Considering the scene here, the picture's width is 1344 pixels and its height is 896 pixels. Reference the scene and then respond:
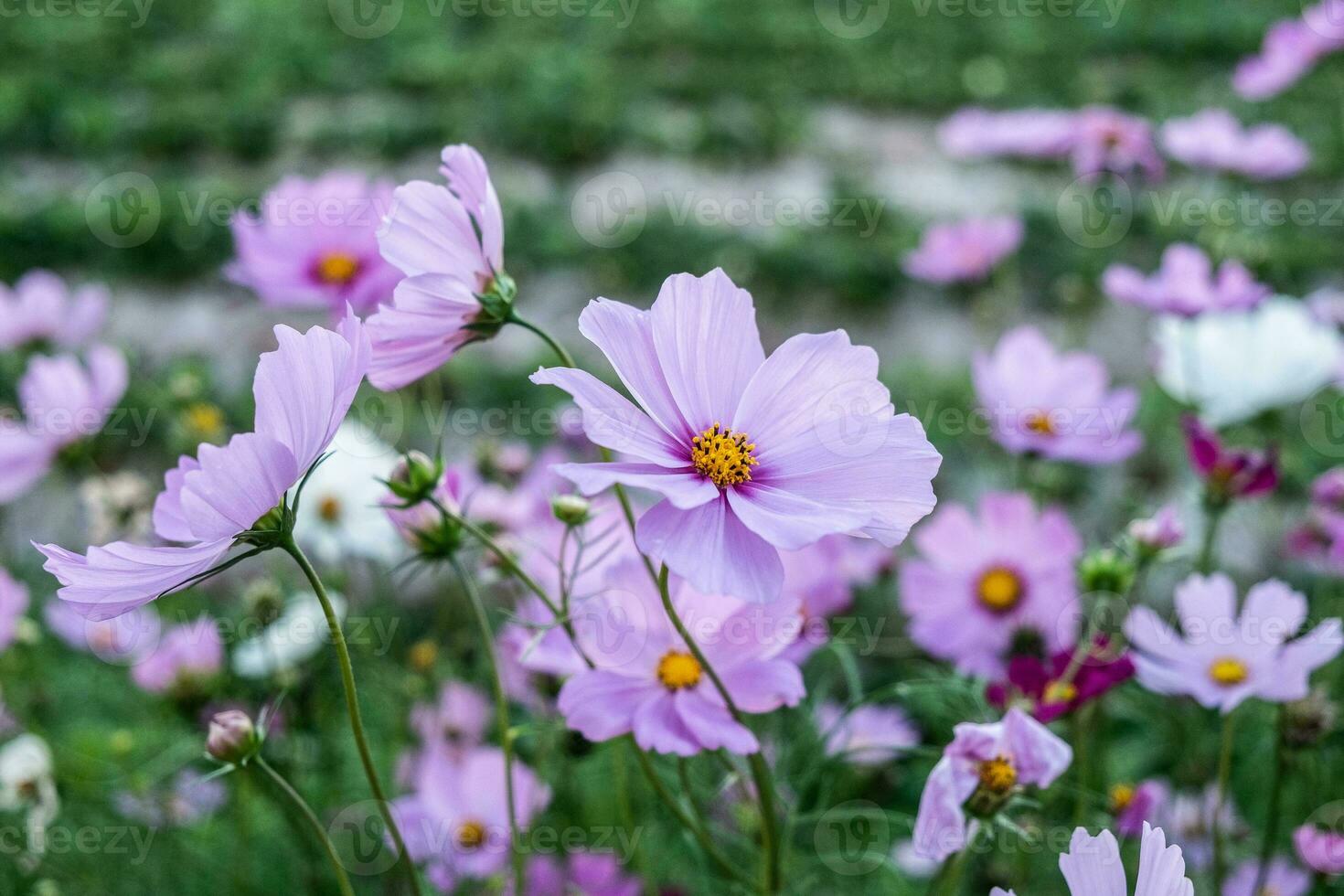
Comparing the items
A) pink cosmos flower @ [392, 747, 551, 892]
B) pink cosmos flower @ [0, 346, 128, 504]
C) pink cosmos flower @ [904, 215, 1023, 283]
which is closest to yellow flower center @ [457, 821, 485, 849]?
pink cosmos flower @ [392, 747, 551, 892]

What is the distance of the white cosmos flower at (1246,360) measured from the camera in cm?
88

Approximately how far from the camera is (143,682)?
2.61 ft

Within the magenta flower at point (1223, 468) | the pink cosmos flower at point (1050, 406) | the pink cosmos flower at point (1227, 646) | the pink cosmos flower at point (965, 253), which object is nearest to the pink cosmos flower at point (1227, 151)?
the pink cosmos flower at point (965, 253)

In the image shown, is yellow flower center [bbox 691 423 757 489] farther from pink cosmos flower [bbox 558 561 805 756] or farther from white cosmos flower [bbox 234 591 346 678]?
white cosmos flower [bbox 234 591 346 678]

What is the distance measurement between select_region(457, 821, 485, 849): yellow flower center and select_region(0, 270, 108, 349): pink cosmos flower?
59 centimetres

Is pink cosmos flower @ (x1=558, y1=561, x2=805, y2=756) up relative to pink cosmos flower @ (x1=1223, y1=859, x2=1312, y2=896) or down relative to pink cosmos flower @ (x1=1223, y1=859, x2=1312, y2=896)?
up

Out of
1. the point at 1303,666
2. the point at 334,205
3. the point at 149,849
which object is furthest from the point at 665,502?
the point at 149,849

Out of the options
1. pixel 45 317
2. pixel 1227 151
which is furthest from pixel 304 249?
pixel 1227 151

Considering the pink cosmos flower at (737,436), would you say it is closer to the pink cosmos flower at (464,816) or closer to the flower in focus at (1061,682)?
the flower in focus at (1061,682)

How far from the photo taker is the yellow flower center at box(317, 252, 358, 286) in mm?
683

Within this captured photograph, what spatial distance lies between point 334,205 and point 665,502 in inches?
17.3

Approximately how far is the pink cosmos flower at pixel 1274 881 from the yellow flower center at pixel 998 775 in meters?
0.30

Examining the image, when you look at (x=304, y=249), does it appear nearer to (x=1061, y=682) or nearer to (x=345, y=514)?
(x=345, y=514)

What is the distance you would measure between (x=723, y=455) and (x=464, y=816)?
377 millimetres
